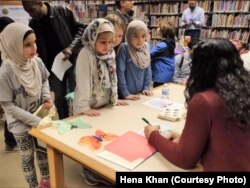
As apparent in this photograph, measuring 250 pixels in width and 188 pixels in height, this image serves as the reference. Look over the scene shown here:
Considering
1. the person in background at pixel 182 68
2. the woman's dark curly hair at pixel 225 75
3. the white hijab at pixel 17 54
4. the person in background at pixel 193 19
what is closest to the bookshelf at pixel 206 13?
the person in background at pixel 193 19

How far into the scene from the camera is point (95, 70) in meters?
1.67

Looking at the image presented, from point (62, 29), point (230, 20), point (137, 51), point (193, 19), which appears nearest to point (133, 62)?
point (137, 51)

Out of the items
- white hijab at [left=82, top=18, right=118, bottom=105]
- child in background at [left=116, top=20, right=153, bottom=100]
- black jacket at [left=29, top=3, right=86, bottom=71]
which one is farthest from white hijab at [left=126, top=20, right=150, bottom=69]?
black jacket at [left=29, top=3, right=86, bottom=71]

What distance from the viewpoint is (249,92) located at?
993 mm

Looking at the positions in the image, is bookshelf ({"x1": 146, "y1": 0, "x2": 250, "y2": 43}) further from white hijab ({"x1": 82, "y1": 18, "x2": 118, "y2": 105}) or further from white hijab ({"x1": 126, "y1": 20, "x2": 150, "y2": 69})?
white hijab ({"x1": 82, "y1": 18, "x2": 118, "y2": 105})

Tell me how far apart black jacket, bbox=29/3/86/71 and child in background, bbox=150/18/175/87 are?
A: 34.9 inches

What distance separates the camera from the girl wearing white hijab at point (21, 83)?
1505 millimetres

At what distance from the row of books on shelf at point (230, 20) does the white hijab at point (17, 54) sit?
16.4ft

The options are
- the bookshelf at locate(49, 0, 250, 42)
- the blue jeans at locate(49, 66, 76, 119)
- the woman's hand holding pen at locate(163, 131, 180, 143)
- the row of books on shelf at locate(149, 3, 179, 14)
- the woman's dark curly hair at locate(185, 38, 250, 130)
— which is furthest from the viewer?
the row of books on shelf at locate(149, 3, 179, 14)

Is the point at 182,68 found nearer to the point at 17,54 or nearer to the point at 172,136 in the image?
the point at 172,136

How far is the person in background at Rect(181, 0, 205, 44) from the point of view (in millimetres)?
5590

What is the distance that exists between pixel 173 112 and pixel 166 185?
63cm

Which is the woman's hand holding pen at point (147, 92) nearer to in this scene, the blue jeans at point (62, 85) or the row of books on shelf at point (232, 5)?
the blue jeans at point (62, 85)

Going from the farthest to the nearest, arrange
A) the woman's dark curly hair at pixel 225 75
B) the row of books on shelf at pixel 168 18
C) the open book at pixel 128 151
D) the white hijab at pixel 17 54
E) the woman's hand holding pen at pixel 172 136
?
the row of books on shelf at pixel 168 18
the white hijab at pixel 17 54
the woman's hand holding pen at pixel 172 136
the open book at pixel 128 151
the woman's dark curly hair at pixel 225 75
